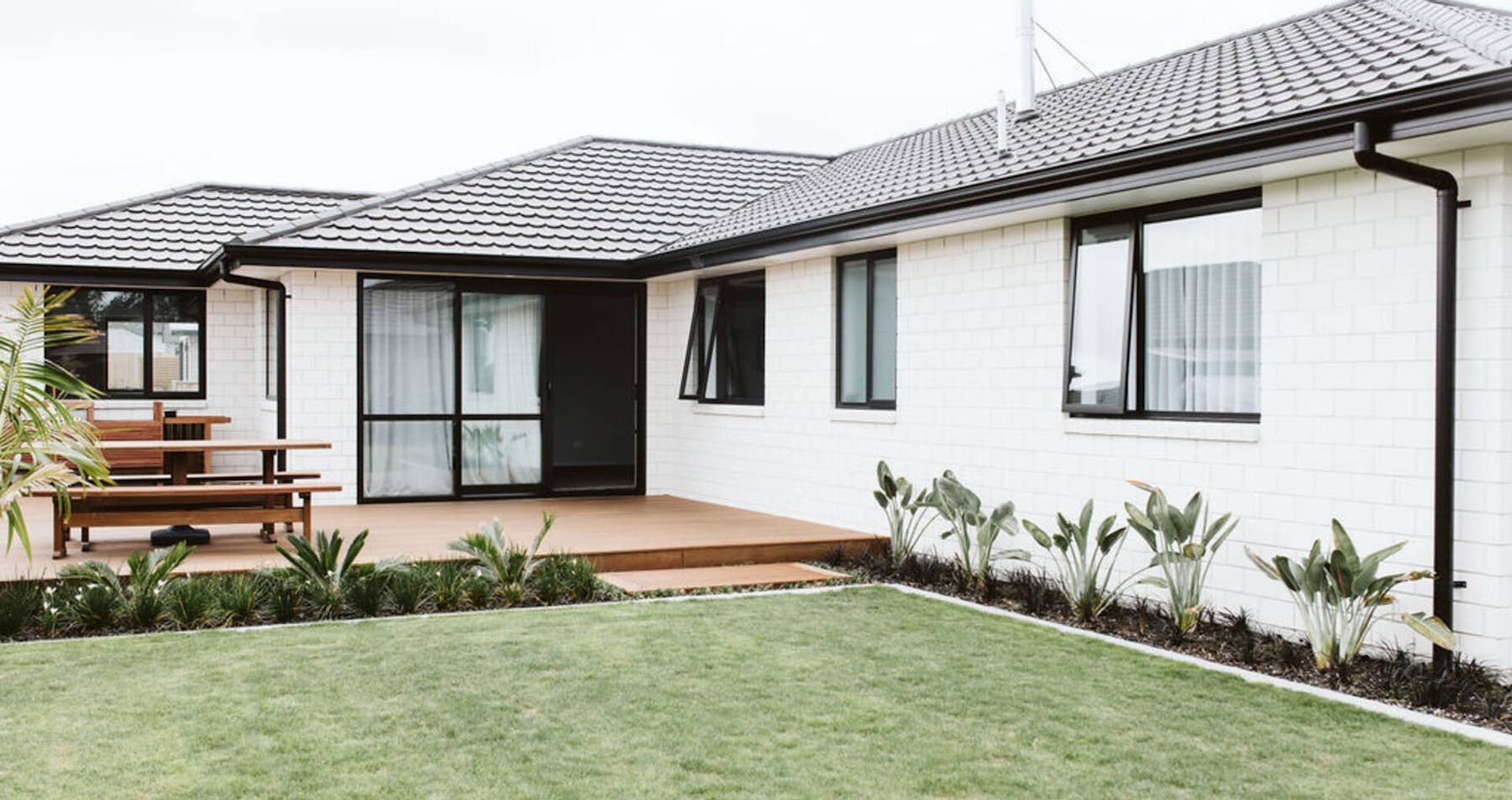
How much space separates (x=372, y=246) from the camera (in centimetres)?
1257

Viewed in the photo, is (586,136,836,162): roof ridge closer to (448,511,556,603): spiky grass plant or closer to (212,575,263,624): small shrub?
(448,511,556,603): spiky grass plant

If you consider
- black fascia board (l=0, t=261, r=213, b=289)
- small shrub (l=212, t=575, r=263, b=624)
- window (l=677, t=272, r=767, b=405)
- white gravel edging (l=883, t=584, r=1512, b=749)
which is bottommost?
white gravel edging (l=883, t=584, r=1512, b=749)

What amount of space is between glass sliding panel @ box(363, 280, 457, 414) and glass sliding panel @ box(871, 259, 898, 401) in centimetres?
472

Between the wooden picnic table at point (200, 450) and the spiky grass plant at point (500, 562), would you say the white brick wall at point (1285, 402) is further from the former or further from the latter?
the wooden picnic table at point (200, 450)

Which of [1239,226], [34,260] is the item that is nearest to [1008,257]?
[1239,226]

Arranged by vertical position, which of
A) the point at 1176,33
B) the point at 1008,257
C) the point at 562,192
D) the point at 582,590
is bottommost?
the point at 582,590

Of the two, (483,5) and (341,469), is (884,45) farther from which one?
(341,469)

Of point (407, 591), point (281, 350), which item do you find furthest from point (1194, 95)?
point (281, 350)

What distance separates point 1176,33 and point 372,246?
23981 mm

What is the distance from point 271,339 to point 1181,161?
10.8m

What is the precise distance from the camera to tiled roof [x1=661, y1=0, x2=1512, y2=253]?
7.09 m

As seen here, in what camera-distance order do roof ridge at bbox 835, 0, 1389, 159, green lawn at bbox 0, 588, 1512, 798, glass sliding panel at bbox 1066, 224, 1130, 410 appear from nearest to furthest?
green lawn at bbox 0, 588, 1512, 798 < glass sliding panel at bbox 1066, 224, 1130, 410 < roof ridge at bbox 835, 0, 1389, 159

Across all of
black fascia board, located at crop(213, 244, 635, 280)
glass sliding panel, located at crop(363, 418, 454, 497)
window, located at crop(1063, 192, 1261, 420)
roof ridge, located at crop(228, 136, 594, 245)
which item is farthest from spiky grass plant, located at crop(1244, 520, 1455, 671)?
roof ridge, located at crop(228, 136, 594, 245)

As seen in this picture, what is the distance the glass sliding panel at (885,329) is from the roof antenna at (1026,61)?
7.90 ft
